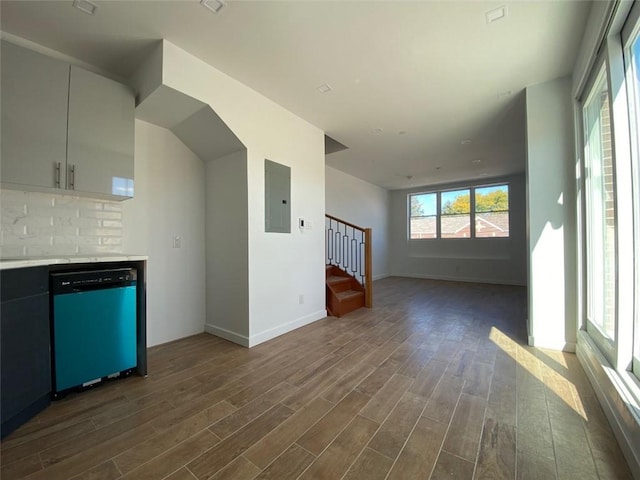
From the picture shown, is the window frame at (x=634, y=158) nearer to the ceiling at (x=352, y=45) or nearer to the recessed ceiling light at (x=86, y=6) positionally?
the ceiling at (x=352, y=45)

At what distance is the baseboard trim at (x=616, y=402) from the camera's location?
1.24 m

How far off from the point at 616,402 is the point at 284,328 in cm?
274

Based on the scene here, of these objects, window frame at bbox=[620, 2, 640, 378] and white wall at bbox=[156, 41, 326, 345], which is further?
white wall at bbox=[156, 41, 326, 345]

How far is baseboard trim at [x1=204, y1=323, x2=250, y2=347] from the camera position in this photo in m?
2.78

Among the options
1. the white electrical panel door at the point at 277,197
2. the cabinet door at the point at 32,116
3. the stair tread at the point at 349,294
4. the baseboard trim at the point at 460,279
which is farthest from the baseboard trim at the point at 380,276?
the cabinet door at the point at 32,116

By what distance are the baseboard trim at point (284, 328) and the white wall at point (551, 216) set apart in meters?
2.50

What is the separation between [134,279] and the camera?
7.00 ft

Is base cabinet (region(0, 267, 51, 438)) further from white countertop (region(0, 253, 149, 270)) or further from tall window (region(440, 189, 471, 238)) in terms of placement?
tall window (region(440, 189, 471, 238))

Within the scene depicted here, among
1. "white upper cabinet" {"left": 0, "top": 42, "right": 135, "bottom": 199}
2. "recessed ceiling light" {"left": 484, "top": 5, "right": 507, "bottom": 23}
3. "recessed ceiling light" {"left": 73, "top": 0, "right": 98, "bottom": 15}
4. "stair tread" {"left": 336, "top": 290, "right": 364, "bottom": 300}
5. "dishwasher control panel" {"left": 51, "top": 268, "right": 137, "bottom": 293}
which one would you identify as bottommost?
"stair tread" {"left": 336, "top": 290, "right": 364, "bottom": 300}

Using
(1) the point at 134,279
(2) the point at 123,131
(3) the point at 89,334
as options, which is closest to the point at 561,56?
(2) the point at 123,131

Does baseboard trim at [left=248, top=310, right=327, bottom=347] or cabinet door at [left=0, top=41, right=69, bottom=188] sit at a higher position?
cabinet door at [left=0, top=41, right=69, bottom=188]

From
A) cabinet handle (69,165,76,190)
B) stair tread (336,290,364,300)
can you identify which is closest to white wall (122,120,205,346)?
cabinet handle (69,165,76,190)

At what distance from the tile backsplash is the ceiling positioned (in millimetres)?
1311

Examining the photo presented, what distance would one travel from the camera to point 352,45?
215 centimetres
